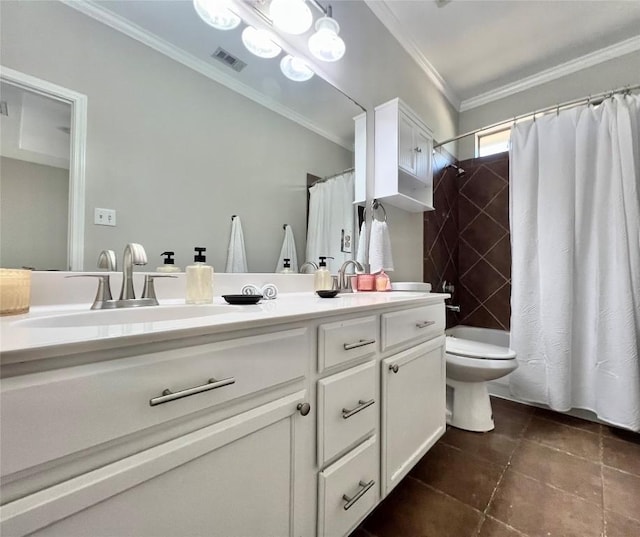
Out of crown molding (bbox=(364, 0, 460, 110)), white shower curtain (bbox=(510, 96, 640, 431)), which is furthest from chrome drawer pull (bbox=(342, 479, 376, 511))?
crown molding (bbox=(364, 0, 460, 110))

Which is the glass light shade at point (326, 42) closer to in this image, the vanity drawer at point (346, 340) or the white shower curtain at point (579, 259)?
the vanity drawer at point (346, 340)

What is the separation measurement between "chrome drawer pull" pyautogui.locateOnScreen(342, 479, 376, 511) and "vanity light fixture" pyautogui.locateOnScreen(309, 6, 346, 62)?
182 centimetres

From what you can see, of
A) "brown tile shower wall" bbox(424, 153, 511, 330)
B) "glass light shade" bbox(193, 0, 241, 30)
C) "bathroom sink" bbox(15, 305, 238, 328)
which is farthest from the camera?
"brown tile shower wall" bbox(424, 153, 511, 330)

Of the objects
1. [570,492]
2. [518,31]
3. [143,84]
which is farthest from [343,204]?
[518,31]

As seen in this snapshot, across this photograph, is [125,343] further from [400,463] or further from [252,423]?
[400,463]

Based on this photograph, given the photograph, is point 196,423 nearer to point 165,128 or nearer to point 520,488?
point 165,128

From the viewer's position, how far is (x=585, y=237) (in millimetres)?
1831

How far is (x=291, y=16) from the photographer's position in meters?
1.30

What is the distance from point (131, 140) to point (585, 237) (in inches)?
95.9

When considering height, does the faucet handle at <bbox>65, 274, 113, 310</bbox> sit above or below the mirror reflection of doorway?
below

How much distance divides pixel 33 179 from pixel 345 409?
1.02 m

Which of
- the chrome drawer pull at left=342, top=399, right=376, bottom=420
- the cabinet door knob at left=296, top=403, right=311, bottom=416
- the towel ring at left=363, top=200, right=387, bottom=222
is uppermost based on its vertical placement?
the towel ring at left=363, top=200, right=387, bottom=222

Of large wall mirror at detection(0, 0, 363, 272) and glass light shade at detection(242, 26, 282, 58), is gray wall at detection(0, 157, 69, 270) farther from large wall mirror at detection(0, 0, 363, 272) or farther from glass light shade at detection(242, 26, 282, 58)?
glass light shade at detection(242, 26, 282, 58)

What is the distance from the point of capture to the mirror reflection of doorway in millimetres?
711
